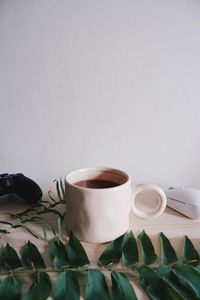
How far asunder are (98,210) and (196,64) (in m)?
0.35

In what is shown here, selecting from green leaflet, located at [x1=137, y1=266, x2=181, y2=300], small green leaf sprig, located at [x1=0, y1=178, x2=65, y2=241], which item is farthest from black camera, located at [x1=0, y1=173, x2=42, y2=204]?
green leaflet, located at [x1=137, y1=266, x2=181, y2=300]

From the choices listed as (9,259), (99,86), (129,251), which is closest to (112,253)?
(129,251)

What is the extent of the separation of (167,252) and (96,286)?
10cm

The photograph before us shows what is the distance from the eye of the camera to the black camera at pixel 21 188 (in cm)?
43

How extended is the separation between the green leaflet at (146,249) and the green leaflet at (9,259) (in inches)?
5.8

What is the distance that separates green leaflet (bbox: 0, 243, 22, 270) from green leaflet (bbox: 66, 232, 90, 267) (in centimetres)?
6

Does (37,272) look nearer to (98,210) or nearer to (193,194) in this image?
(98,210)

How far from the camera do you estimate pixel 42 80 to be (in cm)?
48

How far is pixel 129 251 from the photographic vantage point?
32 cm

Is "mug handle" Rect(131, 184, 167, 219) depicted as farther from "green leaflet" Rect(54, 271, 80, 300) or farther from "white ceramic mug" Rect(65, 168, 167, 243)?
"green leaflet" Rect(54, 271, 80, 300)

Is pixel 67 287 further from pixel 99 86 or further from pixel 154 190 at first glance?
pixel 99 86

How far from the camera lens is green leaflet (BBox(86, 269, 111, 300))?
0.26m

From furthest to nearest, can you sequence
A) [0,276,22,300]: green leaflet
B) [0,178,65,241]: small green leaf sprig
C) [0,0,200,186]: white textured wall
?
[0,0,200,186]: white textured wall → [0,178,65,241]: small green leaf sprig → [0,276,22,300]: green leaflet

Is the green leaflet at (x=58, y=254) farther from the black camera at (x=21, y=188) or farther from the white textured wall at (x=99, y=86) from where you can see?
the white textured wall at (x=99, y=86)
